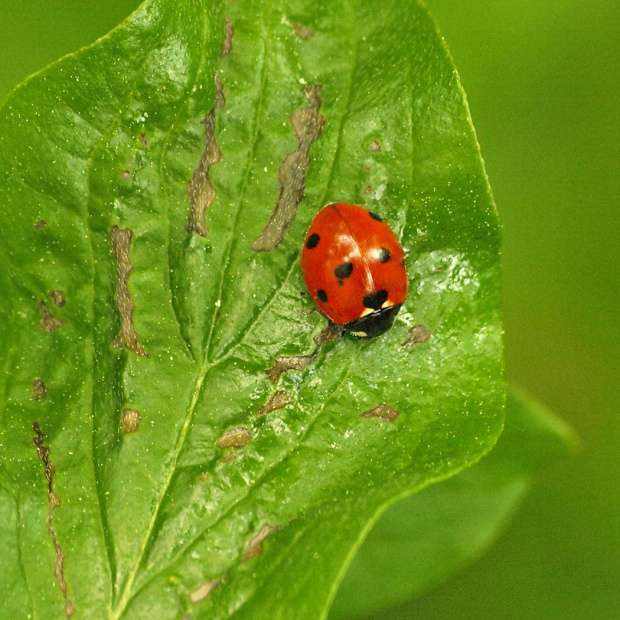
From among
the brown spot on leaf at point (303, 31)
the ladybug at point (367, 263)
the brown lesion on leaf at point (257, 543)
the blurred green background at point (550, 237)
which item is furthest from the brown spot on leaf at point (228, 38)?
the blurred green background at point (550, 237)

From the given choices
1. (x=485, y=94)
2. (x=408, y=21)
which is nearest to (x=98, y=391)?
(x=408, y=21)

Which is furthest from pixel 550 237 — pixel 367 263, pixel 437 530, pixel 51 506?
pixel 51 506

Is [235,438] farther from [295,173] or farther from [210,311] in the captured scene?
[295,173]

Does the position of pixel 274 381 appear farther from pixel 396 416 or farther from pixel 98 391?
pixel 98 391

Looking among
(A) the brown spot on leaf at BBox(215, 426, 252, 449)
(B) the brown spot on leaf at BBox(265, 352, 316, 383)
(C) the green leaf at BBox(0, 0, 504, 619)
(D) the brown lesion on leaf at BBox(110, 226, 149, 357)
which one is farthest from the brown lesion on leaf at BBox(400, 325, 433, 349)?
(D) the brown lesion on leaf at BBox(110, 226, 149, 357)

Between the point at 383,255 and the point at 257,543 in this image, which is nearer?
the point at 257,543

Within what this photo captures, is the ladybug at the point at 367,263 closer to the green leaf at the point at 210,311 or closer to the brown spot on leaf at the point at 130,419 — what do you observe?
the green leaf at the point at 210,311
